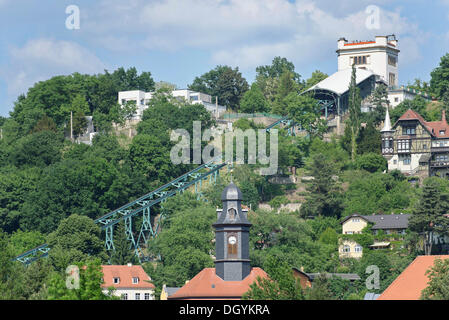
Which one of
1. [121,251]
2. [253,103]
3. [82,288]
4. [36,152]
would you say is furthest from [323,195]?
[82,288]

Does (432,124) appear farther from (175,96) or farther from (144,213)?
(175,96)

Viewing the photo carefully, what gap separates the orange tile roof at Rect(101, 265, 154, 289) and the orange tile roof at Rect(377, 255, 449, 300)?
85.0ft

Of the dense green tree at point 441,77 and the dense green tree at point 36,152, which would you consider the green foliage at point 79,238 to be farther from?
the dense green tree at point 441,77

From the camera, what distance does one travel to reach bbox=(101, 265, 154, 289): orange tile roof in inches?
3257

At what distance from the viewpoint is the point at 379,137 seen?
108m

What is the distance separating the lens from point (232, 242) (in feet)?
235

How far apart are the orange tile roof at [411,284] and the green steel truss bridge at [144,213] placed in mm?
35698

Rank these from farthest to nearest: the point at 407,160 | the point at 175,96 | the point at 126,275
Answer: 1. the point at 175,96
2. the point at 407,160
3. the point at 126,275

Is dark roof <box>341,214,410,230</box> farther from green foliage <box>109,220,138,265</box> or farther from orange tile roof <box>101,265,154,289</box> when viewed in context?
orange tile roof <box>101,265,154,289</box>

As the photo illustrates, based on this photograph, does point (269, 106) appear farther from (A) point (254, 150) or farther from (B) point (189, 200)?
(B) point (189, 200)

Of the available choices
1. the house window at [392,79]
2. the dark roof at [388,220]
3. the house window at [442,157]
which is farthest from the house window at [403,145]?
the house window at [392,79]

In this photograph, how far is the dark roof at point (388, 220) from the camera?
9138 centimetres

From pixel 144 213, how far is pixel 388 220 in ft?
74.8
